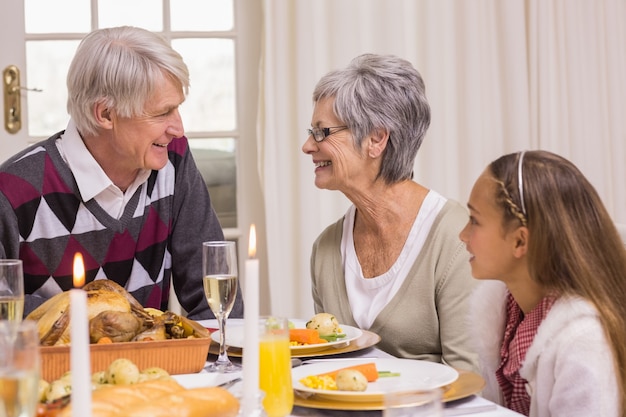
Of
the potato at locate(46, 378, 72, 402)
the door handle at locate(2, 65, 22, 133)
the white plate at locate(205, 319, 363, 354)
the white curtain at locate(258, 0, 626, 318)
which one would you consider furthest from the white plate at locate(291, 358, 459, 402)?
the door handle at locate(2, 65, 22, 133)

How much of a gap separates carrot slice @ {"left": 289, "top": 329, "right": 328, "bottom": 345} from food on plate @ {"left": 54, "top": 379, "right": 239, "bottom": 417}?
56 centimetres

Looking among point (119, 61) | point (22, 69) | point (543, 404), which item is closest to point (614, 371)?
point (543, 404)

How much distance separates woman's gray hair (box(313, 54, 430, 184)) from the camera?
7.30ft

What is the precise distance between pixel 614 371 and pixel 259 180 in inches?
87.0

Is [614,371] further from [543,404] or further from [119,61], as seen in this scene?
[119,61]

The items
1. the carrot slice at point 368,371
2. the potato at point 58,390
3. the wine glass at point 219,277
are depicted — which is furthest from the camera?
the wine glass at point 219,277

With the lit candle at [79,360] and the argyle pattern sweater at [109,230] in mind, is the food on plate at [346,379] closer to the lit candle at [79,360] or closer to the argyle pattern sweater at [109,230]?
the lit candle at [79,360]

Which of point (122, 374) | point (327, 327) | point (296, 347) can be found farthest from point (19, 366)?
point (327, 327)

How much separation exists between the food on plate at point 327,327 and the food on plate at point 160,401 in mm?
612

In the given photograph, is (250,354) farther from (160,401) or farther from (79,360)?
(79,360)

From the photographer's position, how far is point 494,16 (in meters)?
3.53

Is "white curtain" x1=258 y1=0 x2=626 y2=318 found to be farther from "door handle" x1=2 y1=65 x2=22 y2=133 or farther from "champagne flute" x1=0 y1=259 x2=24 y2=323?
"champagne flute" x1=0 y1=259 x2=24 y2=323

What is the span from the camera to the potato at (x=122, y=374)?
4.00 ft

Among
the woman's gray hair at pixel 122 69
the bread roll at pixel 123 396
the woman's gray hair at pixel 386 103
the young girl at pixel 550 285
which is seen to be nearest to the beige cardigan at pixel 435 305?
the woman's gray hair at pixel 386 103
